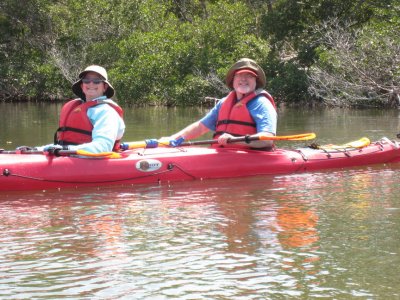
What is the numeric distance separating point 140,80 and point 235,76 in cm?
1765

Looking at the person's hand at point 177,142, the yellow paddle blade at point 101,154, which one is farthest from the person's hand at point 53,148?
the person's hand at point 177,142

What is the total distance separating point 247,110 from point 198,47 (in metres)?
18.1

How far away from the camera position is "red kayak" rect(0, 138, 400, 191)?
7.09 metres

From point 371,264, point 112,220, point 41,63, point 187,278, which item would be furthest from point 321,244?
point 41,63

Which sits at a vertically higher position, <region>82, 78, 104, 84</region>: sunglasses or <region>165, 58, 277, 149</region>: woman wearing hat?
<region>82, 78, 104, 84</region>: sunglasses

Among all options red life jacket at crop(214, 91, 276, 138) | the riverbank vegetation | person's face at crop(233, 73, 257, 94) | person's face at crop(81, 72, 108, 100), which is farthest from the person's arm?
the riverbank vegetation

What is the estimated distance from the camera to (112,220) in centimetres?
599

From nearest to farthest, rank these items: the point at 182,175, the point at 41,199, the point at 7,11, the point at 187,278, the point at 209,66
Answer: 1. the point at 187,278
2. the point at 41,199
3. the point at 182,175
4. the point at 209,66
5. the point at 7,11

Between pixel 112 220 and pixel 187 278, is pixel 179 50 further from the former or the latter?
pixel 187 278

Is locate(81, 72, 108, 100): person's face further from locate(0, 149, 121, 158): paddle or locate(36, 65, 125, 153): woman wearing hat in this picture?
locate(0, 149, 121, 158): paddle

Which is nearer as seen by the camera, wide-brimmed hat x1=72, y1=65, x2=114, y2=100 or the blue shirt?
wide-brimmed hat x1=72, y1=65, x2=114, y2=100

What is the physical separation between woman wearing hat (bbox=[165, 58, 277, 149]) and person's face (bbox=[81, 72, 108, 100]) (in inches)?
47.6

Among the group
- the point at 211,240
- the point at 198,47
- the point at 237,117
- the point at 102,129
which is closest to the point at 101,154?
the point at 102,129

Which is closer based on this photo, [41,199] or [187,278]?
[187,278]
